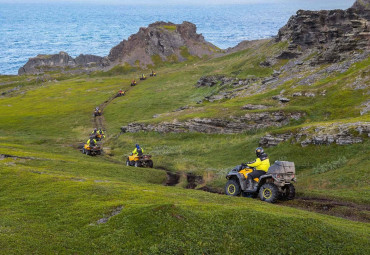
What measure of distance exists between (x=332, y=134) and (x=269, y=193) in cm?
1459

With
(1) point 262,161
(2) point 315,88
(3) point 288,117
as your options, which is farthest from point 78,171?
(2) point 315,88

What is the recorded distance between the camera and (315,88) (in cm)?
5331

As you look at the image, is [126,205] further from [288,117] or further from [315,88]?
[315,88]

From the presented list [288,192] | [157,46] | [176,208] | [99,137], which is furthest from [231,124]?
[157,46]

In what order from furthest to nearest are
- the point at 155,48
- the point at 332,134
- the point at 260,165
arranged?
the point at 155,48, the point at 332,134, the point at 260,165

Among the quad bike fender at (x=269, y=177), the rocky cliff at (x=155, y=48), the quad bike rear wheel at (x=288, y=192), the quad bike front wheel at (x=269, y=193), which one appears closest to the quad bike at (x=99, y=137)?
the quad bike fender at (x=269, y=177)

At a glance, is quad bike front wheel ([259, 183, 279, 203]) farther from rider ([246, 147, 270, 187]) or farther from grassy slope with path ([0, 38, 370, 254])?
grassy slope with path ([0, 38, 370, 254])

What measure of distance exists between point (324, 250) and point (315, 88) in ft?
147

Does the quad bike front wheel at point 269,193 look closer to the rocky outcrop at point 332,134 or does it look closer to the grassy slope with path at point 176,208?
the grassy slope with path at point 176,208

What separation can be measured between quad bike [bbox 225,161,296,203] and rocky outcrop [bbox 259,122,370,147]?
1267 centimetres

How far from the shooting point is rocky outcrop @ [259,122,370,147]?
30.1m

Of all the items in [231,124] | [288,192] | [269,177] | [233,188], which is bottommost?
[233,188]

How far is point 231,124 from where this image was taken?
50.4 meters

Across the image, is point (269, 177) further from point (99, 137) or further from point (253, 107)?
point (99, 137)
